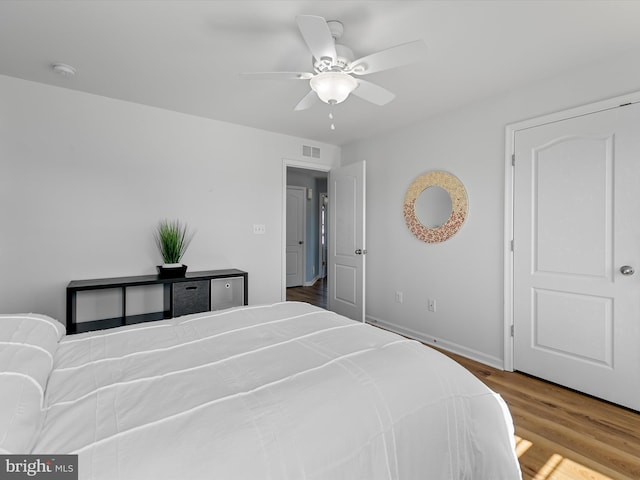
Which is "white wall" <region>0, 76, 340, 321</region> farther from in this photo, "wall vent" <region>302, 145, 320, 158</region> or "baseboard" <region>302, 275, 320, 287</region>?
"baseboard" <region>302, 275, 320, 287</region>

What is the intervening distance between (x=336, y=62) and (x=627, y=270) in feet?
7.50

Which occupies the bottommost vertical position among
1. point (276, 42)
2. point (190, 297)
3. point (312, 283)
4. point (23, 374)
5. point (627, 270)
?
point (312, 283)

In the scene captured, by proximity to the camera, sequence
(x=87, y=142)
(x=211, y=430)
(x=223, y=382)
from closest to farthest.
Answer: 1. (x=211, y=430)
2. (x=223, y=382)
3. (x=87, y=142)

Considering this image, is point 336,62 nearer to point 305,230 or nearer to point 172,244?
point 172,244

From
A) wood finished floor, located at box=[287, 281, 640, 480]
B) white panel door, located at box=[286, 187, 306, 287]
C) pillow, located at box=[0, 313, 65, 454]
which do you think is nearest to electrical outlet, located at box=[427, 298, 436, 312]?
wood finished floor, located at box=[287, 281, 640, 480]

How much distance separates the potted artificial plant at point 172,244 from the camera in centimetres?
300

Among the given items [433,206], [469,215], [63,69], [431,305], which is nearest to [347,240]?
[433,206]

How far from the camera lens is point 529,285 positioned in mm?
2670

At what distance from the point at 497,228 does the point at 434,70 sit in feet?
4.66

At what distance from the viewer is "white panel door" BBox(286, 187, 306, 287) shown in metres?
6.55

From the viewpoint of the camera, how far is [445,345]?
3.30 m

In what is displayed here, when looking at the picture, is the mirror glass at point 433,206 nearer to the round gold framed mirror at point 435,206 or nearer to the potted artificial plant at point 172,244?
the round gold framed mirror at point 435,206

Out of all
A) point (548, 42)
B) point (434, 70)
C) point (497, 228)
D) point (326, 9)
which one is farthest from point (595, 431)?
point (326, 9)

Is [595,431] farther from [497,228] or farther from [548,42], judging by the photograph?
[548,42]
